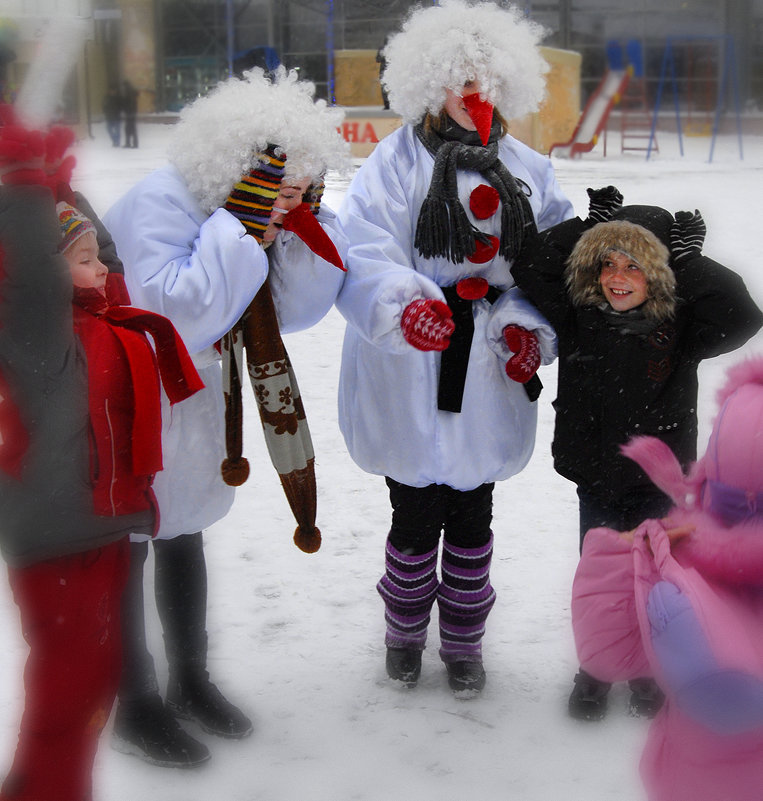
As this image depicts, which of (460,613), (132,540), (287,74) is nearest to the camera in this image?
(132,540)

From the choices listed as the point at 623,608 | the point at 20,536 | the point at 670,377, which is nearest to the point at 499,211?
the point at 670,377

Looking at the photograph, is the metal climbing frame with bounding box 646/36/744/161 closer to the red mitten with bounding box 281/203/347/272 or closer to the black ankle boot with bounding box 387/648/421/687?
the black ankle boot with bounding box 387/648/421/687

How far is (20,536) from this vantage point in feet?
5.86

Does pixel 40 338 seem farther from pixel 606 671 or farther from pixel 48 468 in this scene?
pixel 606 671

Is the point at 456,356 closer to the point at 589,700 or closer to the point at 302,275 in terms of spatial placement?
the point at 302,275

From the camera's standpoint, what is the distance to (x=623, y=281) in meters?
2.34

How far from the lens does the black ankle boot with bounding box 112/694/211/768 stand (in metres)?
2.27

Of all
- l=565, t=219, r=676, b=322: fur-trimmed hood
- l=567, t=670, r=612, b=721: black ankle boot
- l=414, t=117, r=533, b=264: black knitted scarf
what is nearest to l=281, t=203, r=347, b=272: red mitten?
l=414, t=117, r=533, b=264: black knitted scarf

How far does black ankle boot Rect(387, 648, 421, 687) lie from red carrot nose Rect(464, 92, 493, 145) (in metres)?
1.32

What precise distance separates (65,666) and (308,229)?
1021 millimetres

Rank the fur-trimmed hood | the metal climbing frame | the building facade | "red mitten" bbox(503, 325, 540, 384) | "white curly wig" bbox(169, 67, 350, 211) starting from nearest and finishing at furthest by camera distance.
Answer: "white curly wig" bbox(169, 67, 350, 211) < the fur-trimmed hood < "red mitten" bbox(503, 325, 540, 384) < the metal climbing frame < the building facade

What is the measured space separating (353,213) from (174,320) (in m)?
0.60

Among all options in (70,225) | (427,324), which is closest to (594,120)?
(427,324)

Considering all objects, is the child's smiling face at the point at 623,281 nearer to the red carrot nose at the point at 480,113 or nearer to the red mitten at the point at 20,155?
the red carrot nose at the point at 480,113
